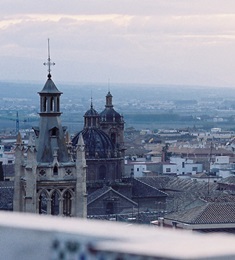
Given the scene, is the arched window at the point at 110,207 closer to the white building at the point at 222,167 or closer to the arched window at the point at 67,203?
the arched window at the point at 67,203

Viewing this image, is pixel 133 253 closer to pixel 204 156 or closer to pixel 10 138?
pixel 204 156

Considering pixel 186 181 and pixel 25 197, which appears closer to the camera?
pixel 25 197

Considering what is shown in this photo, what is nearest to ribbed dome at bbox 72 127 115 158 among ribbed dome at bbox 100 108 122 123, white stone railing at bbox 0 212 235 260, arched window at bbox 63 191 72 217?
ribbed dome at bbox 100 108 122 123

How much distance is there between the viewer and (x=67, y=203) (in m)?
20.9

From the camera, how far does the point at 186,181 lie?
6588 centimetres

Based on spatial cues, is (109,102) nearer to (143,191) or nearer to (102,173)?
(143,191)

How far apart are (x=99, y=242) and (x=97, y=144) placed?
49.3 meters

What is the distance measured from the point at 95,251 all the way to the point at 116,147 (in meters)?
51.7

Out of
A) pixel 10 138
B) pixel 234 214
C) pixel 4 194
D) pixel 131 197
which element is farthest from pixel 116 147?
pixel 10 138

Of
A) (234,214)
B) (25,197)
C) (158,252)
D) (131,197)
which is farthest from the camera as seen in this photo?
(131,197)

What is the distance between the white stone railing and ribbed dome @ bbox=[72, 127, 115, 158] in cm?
4830

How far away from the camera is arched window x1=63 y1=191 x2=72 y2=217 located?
2050 cm

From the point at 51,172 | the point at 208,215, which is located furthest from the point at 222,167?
the point at 51,172

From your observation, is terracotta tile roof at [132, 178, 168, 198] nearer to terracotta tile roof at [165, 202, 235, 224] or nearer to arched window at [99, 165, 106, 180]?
arched window at [99, 165, 106, 180]
